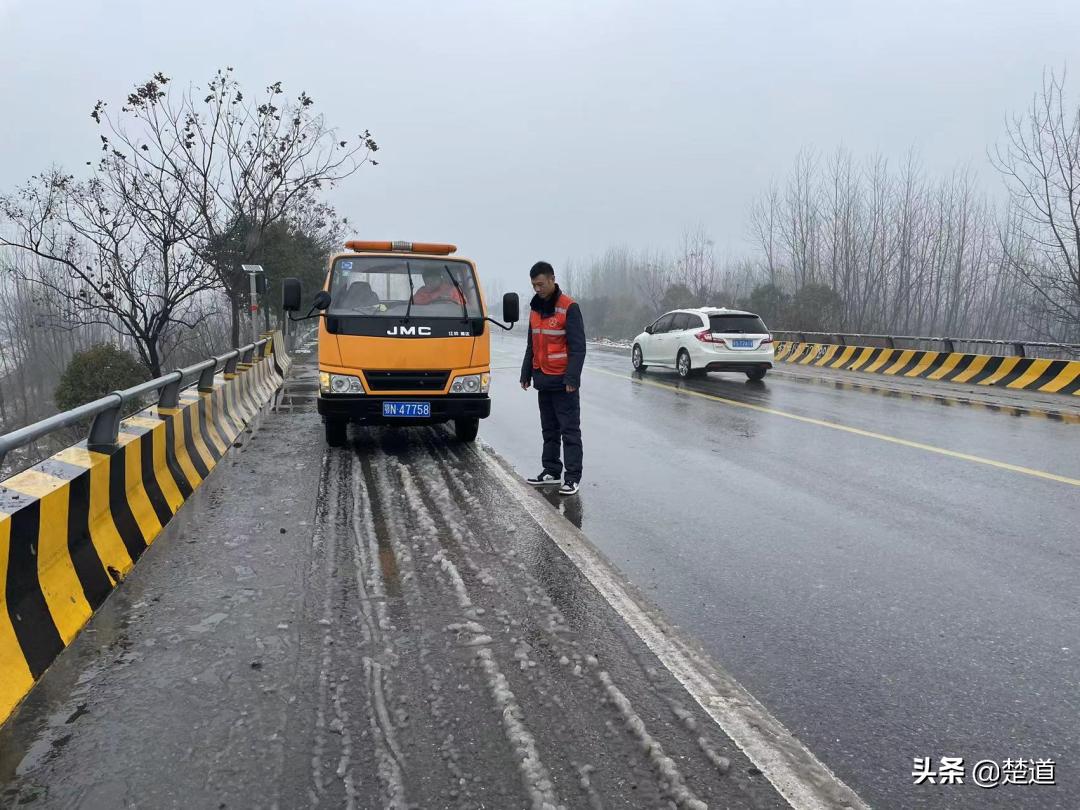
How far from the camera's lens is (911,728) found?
9.20 ft

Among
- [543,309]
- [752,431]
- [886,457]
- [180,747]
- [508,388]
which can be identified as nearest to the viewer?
[180,747]

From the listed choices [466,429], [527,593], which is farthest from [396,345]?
[527,593]

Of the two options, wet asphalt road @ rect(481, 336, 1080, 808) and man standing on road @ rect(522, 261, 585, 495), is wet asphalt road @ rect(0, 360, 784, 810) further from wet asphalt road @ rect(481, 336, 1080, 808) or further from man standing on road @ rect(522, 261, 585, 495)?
man standing on road @ rect(522, 261, 585, 495)

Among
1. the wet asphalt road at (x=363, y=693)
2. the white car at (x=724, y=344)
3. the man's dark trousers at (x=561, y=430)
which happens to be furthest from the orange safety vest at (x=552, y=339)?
the white car at (x=724, y=344)

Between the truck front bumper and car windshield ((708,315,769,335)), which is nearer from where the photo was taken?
the truck front bumper

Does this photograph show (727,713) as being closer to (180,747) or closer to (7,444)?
(180,747)

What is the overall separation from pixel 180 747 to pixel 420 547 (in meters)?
2.25

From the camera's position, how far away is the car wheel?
54.6 feet

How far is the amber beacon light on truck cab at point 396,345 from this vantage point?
788 cm

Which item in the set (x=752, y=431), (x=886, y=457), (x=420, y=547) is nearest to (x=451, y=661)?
(x=420, y=547)

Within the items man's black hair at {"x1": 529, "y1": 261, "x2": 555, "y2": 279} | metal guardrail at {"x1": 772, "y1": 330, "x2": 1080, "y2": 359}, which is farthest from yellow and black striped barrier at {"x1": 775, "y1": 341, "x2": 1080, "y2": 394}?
man's black hair at {"x1": 529, "y1": 261, "x2": 555, "y2": 279}

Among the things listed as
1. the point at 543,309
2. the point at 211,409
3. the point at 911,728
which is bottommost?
the point at 911,728

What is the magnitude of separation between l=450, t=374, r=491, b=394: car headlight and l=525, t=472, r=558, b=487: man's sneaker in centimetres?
156

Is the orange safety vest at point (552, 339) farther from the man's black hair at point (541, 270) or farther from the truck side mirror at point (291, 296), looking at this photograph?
the truck side mirror at point (291, 296)
